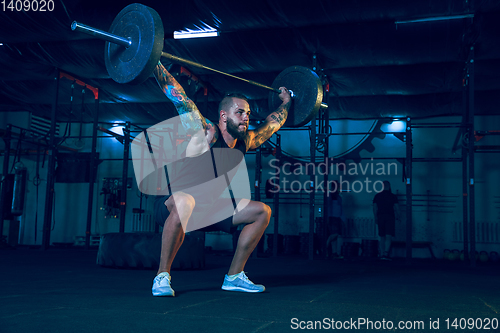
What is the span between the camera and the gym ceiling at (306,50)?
14.9 feet

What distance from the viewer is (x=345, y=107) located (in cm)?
741

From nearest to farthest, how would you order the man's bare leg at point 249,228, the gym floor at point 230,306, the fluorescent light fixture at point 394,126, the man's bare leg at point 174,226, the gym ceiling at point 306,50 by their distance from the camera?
1. the gym floor at point 230,306
2. the man's bare leg at point 174,226
3. the man's bare leg at point 249,228
4. the gym ceiling at point 306,50
5. the fluorescent light fixture at point 394,126

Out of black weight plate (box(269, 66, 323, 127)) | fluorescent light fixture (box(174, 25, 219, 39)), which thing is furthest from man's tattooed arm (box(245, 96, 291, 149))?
fluorescent light fixture (box(174, 25, 219, 39))

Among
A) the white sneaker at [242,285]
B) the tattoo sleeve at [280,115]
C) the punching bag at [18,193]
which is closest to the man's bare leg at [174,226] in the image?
the white sneaker at [242,285]

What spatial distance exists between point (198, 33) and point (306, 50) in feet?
4.33

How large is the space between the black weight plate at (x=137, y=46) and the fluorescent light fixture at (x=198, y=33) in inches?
112

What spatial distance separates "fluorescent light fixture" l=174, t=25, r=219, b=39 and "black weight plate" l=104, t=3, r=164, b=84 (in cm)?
285

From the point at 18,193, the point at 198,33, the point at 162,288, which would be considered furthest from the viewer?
the point at 18,193

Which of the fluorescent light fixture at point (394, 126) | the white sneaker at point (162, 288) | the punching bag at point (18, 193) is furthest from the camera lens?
the fluorescent light fixture at point (394, 126)

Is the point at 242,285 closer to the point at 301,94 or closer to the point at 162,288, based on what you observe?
the point at 162,288

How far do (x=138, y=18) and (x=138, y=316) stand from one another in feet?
4.64

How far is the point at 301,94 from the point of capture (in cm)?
302

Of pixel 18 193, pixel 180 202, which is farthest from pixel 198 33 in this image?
pixel 18 193

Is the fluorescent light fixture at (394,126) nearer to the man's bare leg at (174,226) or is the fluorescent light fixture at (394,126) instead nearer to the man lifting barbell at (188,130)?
the man lifting barbell at (188,130)
